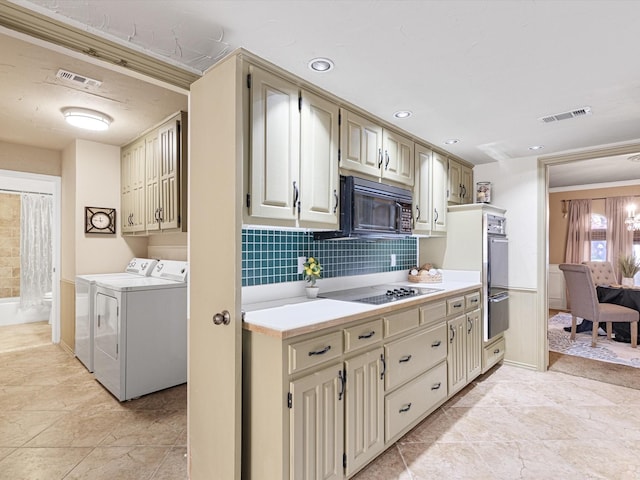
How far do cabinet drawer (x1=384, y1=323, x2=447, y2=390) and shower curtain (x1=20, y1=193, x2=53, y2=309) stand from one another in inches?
230

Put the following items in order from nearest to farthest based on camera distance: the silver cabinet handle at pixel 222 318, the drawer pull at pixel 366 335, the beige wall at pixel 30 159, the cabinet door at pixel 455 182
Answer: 1. the silver cabinet handle at pixel 222 318
2. the drawer pull at pixel 366 335
3. the cabinet door at pixel 455 182
4. the beige wall at pixel 30 159

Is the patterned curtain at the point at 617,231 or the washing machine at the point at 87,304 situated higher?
the patterned curtain at the point at 617,231

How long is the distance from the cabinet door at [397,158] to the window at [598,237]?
17.6 feet

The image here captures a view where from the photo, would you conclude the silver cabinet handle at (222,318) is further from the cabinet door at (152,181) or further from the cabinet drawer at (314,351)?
the cabinet door at (152,181)

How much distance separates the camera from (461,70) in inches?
77.1

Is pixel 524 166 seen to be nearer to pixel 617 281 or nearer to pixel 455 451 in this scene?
pixel 455 451

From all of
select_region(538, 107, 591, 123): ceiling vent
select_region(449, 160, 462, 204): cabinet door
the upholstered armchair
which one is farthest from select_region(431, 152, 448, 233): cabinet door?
the upholstered armchair

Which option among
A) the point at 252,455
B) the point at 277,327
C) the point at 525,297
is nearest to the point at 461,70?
the point at 277,327

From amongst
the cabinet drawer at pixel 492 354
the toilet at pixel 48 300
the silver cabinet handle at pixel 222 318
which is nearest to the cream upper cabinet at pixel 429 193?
the cabinet drawer at pixel 492 354

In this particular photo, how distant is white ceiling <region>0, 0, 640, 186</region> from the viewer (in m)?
1.44

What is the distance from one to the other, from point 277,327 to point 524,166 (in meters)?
3.47

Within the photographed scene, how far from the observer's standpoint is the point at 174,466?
206 centimetres

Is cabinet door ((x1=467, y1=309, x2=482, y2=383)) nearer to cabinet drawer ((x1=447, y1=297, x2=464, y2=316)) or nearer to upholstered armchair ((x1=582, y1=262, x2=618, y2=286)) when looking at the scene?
cabinet drawer ((x1=447, y1=297, x2=464, y2=316))

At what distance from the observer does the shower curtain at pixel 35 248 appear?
5406 millimetres
